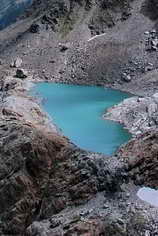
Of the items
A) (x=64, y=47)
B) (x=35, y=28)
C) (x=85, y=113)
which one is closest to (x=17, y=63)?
(x=64, y=47)

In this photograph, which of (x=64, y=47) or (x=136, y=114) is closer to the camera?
(x=136, y=114)

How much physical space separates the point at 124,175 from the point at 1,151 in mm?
8621

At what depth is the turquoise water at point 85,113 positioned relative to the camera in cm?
5981

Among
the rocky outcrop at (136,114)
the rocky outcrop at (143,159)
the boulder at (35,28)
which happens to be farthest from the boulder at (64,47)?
the rocky outcrop at (143,159)

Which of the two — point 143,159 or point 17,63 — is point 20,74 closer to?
point 17,63

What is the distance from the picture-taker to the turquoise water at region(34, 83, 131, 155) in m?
59.8

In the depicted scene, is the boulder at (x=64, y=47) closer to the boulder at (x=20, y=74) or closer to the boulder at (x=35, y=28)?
the boulder at (x=35, y=28)

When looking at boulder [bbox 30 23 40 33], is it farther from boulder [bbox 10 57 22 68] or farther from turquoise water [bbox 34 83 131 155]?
turquoise water [bbox 34 83 131 155]

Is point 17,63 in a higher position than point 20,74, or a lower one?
higher

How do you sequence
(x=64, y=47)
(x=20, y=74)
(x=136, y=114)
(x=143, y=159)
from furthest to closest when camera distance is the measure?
(x=64, y=47) → (x=20, y=74) → (x=136, y=114) → (x=143, y=159)

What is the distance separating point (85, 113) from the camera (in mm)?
76375

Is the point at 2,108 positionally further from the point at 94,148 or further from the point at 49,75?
the point at 49,75

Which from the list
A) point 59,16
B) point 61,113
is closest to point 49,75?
point 59,16

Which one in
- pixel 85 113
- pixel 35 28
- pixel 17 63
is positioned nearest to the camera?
pixel 85 113
